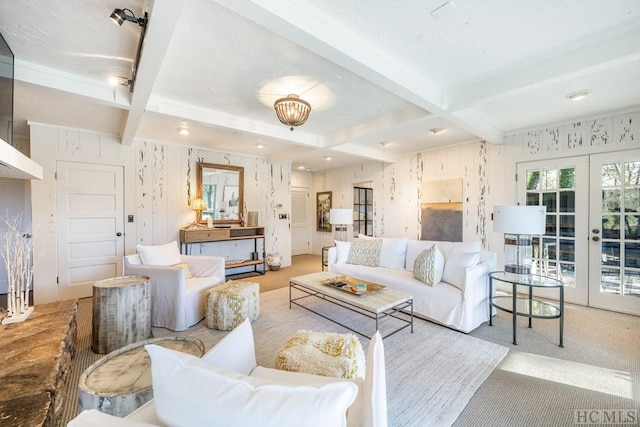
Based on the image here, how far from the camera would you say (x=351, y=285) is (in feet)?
9.68

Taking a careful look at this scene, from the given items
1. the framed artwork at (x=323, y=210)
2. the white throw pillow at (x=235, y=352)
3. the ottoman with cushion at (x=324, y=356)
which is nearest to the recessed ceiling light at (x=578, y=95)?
the ottoman with cushion at (x=324, y=356)

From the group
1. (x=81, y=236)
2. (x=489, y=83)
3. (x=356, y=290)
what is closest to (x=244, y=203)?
(x=81, y=236)

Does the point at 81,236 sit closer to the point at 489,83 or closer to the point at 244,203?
the point at 244,203

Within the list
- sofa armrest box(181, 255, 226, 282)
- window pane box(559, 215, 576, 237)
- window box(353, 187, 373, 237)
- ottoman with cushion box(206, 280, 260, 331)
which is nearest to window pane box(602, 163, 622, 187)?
window pane box(559, 215, 576, 237)

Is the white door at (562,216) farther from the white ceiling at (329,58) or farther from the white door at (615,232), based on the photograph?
the white ceiling at (329,58)

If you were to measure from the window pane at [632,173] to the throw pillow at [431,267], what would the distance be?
2533 millimetres

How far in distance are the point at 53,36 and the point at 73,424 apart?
8.16ft

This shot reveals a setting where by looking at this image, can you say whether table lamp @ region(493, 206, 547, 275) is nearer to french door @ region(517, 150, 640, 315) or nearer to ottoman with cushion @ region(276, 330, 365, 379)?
french door @ region(517, 150, 640, 315)

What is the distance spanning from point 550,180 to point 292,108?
152 inches

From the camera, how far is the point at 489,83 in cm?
246

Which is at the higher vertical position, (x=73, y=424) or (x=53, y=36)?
(x=53, y=36)

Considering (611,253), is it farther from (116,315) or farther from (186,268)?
(116,315)

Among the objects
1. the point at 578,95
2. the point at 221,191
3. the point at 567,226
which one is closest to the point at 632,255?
the point at 567,226

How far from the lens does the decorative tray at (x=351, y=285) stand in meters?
2.76
